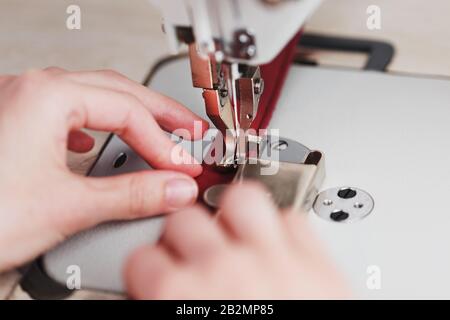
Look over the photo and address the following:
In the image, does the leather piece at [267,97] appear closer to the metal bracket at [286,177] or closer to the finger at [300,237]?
the metal bracket at [286,177]

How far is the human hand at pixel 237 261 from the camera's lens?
2.15 ft

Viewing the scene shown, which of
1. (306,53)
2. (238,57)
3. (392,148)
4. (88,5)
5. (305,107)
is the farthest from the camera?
(88,5)

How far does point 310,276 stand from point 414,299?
230 millimetres

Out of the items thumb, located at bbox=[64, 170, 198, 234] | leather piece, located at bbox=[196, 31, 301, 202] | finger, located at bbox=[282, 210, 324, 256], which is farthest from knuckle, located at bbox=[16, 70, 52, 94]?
finger, located at bbox=[282, 210, 324, 256]

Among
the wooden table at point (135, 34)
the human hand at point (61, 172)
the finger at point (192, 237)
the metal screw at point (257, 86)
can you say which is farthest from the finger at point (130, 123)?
the wooden table at point (135, 34)

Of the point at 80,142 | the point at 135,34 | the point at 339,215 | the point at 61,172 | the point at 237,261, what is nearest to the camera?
the point at 237,261

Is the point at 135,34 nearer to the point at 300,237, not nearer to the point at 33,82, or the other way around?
the point at 33,82

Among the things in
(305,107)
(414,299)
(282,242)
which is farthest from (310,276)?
(305,107)

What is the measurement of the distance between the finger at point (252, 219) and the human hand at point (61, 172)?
0.71 feet

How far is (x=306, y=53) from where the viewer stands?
4.46 ft

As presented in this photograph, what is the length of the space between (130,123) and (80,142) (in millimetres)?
180

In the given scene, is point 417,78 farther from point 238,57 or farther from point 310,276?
point 310,276

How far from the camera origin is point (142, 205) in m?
0.88

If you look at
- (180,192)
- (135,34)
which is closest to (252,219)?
(180,192)
